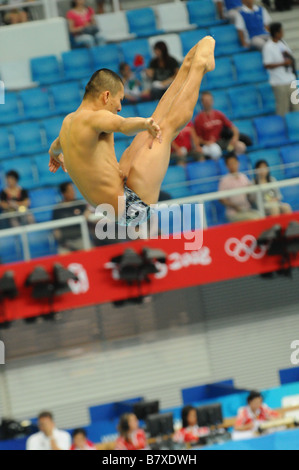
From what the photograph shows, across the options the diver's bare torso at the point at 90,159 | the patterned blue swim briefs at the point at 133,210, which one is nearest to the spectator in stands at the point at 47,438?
the patterned blue swim briefs at the point at 133,210

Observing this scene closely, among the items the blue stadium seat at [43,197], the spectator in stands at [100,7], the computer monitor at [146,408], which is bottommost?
the computer monitor at [146,408]

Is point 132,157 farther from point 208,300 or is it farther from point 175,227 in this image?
point 208,300

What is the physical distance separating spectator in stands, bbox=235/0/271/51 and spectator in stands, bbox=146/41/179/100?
1.86 m

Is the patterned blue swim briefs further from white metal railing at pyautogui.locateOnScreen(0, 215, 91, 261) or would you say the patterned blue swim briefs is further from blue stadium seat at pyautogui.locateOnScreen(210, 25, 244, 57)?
blue stadium seat at pyautogui.locateOnScreen(210, 25, 244, 57)

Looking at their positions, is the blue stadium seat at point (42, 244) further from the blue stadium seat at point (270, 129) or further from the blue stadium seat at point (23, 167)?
the blue stadium seat at point (270, 129)

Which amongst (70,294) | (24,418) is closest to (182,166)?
(70,294)

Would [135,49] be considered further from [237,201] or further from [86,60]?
[237,201]

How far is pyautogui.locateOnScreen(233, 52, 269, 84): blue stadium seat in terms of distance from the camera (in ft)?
43.6

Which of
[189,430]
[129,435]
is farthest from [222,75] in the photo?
[129,435]

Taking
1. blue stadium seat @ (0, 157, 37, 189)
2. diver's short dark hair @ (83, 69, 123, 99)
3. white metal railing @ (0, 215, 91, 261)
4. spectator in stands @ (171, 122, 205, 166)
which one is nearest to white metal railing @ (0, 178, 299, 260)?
white metal railing @ (0, 215, 91, 261)

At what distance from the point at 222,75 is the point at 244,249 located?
3.56 meters

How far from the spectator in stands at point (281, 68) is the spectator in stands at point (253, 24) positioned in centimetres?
58

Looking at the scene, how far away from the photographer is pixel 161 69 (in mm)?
12211

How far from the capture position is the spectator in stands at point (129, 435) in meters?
9.87
